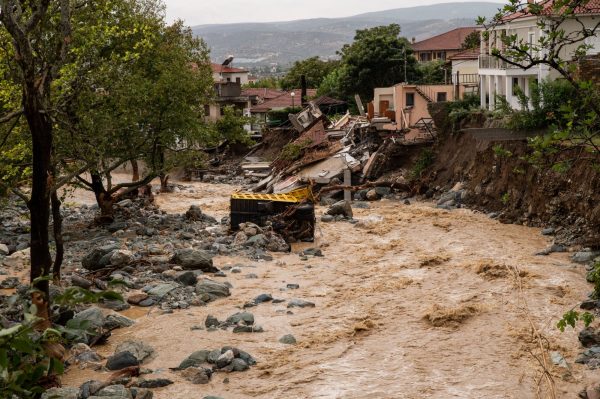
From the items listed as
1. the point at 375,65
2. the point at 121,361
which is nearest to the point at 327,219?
the point at 121,361

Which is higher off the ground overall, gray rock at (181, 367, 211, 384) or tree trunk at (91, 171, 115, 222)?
tree trunk at (91, 171, 115, 222)

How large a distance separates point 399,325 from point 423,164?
21902mm

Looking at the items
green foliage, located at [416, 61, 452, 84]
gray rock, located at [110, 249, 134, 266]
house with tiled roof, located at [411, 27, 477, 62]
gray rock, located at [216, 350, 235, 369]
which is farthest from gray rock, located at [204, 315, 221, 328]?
house with tiled roof, located at [411, 27, 477, 62]

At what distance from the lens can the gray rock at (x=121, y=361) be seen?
1284 centimetres

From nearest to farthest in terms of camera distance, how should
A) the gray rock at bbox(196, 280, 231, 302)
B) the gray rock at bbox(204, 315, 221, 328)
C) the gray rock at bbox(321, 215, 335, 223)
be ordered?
the gray rock at bbox(204, 315, 221, 328) → the gray rock at bbox(196, 280, 231, 302) → the gray rock at bbox(321, 215, 335, 223)

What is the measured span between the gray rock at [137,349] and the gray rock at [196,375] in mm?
1103

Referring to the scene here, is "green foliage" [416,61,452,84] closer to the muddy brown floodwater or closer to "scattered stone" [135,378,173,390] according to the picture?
the muddy brown floodwater

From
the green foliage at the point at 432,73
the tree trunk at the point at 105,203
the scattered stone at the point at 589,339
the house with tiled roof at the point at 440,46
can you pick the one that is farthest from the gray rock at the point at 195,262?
the house with tiled roof at the point at 440,46

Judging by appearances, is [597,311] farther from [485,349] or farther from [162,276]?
[162,276]

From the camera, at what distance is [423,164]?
36438 millimetres

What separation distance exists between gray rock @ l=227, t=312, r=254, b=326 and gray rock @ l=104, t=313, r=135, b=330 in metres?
2.09

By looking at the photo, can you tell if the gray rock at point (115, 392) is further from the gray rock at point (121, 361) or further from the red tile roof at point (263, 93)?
the red tile roof at point (263, 93)

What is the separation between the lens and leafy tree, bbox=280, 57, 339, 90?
8450 cm

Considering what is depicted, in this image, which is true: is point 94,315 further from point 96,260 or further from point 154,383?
point 96,260
